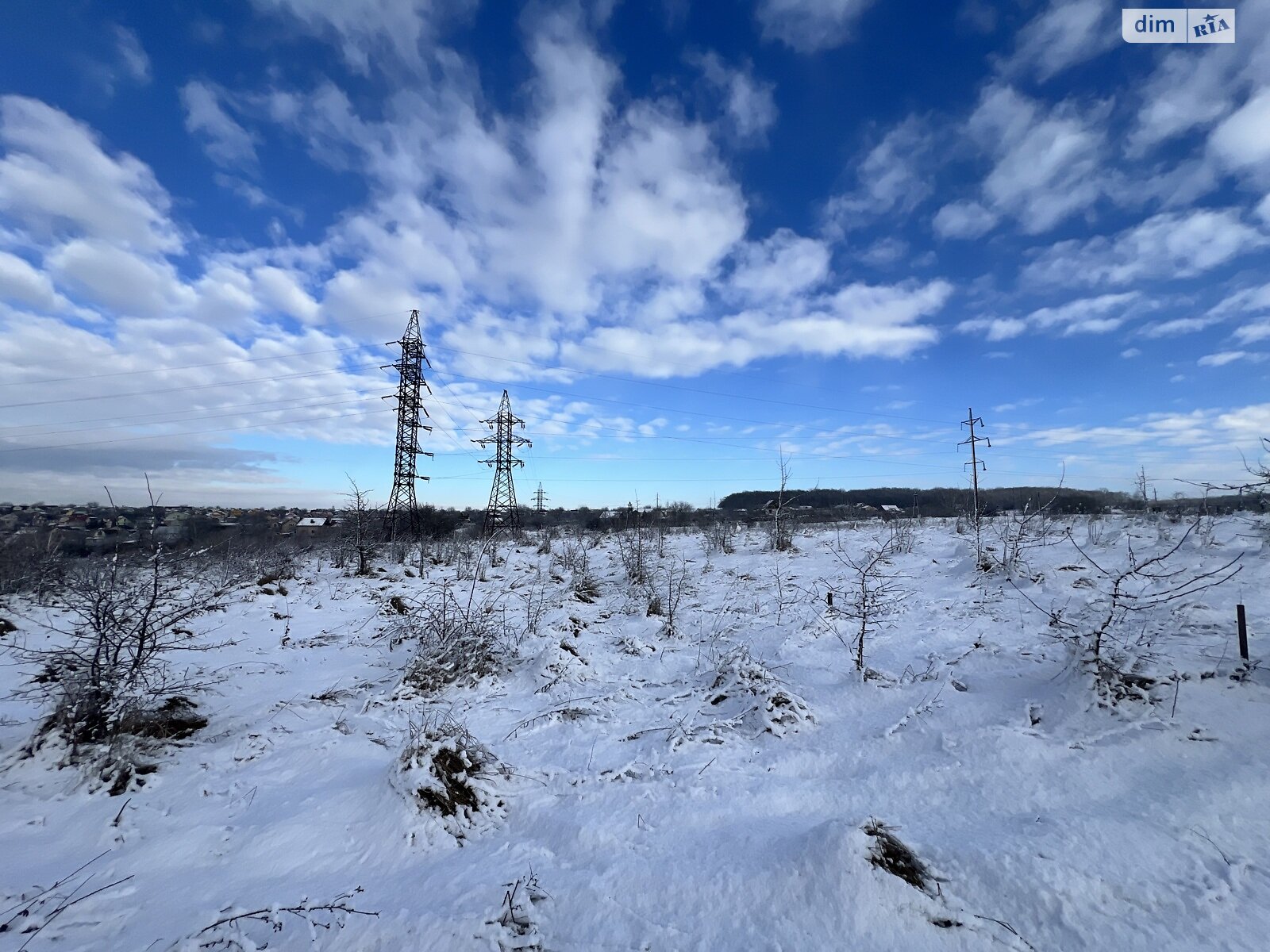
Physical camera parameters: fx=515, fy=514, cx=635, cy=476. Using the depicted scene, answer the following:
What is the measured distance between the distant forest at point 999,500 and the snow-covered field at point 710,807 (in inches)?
107

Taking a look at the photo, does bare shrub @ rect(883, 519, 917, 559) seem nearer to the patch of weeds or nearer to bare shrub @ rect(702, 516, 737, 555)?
bare shrub @ rect(702, 516, 737, 555)

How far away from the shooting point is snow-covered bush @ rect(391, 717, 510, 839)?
11.6 ft

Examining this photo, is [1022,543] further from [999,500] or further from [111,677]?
[999,500]

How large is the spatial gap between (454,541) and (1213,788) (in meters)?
20.3

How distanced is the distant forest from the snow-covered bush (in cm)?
683

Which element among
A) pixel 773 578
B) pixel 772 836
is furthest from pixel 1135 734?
pixel 773 578

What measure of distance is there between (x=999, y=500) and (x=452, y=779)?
33654 mm

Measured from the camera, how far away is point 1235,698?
4066 mm

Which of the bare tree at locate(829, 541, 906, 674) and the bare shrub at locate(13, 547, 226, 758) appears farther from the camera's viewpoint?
the bare tree at locate(829, 541, 906, 674)

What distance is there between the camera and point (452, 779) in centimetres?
374

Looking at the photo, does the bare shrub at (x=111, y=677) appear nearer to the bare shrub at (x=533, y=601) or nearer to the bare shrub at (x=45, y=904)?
the bare shrub at (x=45, y=904)

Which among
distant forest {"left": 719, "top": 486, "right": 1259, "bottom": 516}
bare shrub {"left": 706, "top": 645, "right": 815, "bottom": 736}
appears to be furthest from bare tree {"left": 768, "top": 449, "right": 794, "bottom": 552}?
bare shrub {"left": 706, "top": 645, "right": 815, "bottom": 736}

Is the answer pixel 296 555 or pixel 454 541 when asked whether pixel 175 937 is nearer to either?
pixel 296 555

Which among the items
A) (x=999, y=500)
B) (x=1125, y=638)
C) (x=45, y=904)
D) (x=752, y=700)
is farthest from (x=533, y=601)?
(x=999, y=500)
